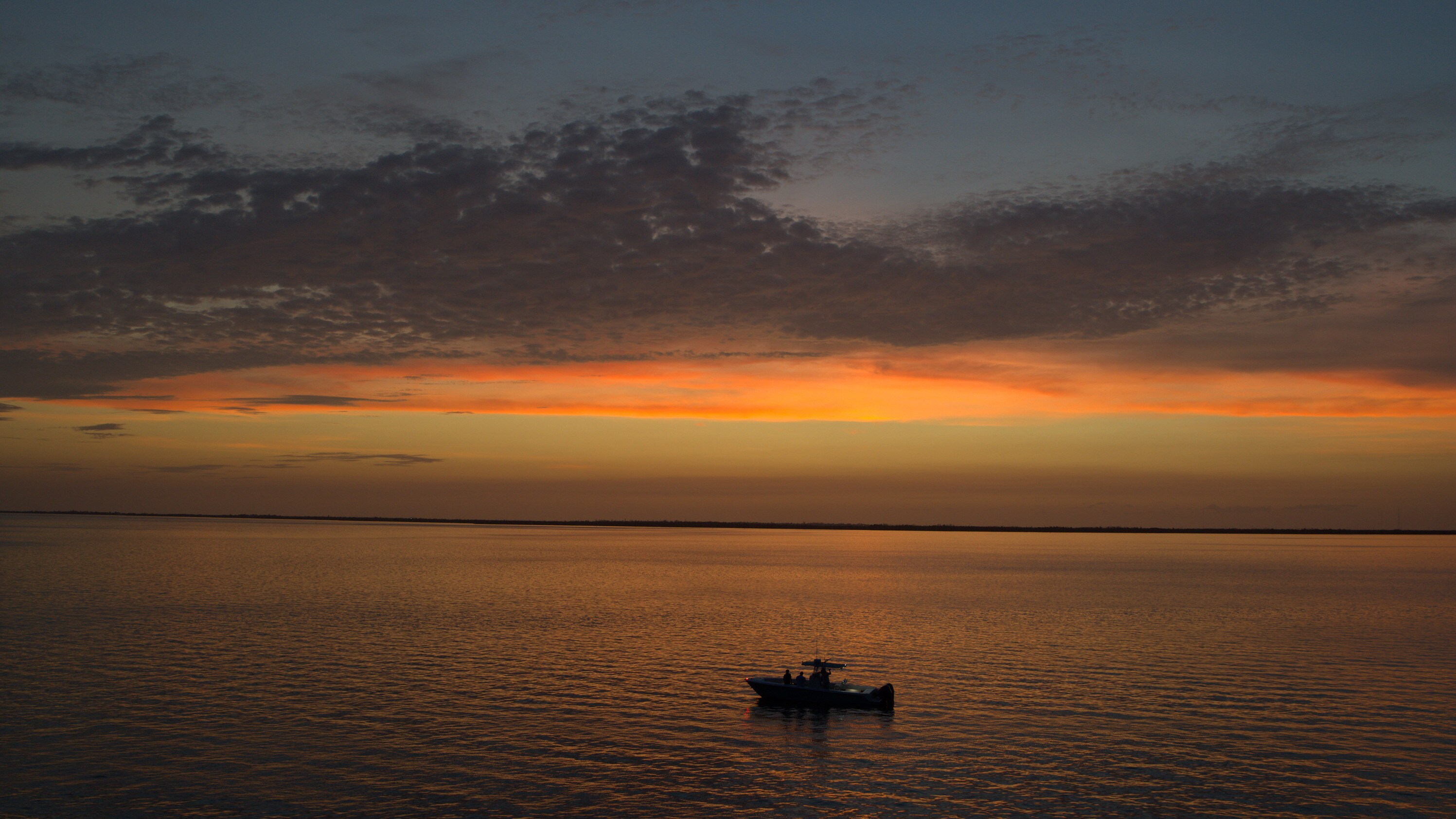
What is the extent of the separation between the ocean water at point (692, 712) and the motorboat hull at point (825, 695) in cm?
62

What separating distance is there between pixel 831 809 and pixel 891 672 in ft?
101

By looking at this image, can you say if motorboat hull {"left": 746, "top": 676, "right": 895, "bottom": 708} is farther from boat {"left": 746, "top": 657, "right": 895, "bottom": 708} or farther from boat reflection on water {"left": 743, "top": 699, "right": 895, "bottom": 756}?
→ boat reflection on water {"left": 743, "top": 699, "right": 895, "bottom": 756}

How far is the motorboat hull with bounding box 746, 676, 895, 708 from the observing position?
53.6 m

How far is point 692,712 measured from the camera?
52.0 m

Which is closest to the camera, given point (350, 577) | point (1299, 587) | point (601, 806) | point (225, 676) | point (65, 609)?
point (601, 806)

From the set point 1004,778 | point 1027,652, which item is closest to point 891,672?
point 1027,652

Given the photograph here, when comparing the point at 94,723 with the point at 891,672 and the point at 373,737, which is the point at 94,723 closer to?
the point at 373,737

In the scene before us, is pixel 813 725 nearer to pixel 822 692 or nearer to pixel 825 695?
pixel 825 695

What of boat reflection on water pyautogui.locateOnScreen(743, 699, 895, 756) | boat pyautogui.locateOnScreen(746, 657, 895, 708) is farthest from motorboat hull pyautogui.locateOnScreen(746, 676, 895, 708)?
boat reflection on water pyautogui.locateOnScreen(743, 699, 895, 756)

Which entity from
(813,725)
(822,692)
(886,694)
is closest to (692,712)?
(813,725)

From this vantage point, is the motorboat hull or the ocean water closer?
the ocean water

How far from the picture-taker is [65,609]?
89.8 meters

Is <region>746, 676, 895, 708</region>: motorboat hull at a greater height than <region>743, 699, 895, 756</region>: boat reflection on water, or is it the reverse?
<region>746, 676, 895, 708</region>: motorboat hull

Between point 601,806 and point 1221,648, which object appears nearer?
point 601,806
